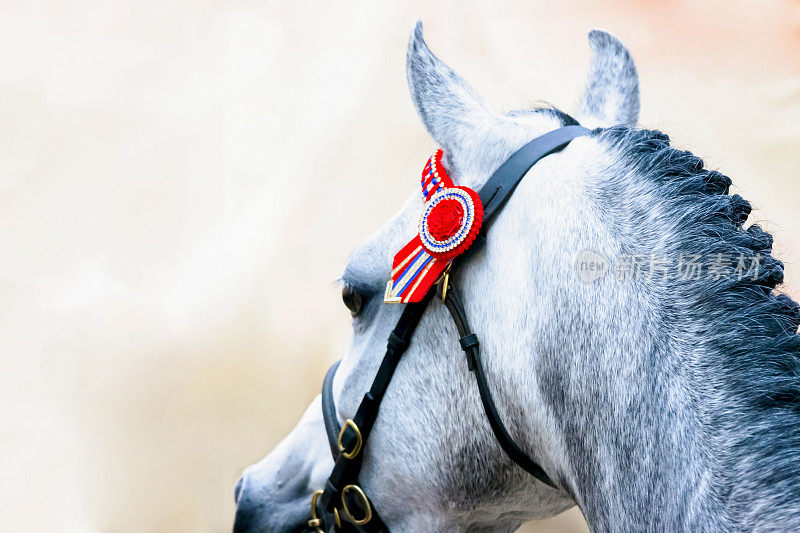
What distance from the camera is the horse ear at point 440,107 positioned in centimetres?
84

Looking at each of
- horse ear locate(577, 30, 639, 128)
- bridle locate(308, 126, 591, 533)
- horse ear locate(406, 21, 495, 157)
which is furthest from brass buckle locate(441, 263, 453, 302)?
horse ear locate(577, 30, 639, 128)

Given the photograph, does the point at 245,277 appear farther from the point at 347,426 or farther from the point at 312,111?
the point at 347,426

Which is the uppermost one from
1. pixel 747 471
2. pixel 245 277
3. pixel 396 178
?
pixel 396 178

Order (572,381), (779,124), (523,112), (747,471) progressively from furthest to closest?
(779,124) → (523,112) → (572,381) → (747,471)

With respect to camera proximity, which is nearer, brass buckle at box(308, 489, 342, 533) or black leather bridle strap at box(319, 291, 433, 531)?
black leather bridle strap at box(319, 291, 433, 531)

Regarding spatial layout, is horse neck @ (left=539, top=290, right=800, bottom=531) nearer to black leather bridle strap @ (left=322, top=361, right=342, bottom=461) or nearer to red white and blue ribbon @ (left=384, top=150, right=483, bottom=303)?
red white and blue ribbon @ (left=384, top=150, right=483, bottom=303)

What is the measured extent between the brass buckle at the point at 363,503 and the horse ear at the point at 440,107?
1.73 ft

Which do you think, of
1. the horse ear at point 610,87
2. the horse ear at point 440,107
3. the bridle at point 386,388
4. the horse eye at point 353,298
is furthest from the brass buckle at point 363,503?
the horse ear at point 610,87

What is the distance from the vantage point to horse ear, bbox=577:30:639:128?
101 centimetres

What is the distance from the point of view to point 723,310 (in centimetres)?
65

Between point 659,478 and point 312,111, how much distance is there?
1.69m

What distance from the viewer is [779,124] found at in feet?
6.09

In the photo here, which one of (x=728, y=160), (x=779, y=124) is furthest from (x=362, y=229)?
(x=779, y=124)

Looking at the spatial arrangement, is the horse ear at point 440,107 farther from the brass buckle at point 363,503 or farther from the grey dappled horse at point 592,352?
the brass buckle at point 363,503
